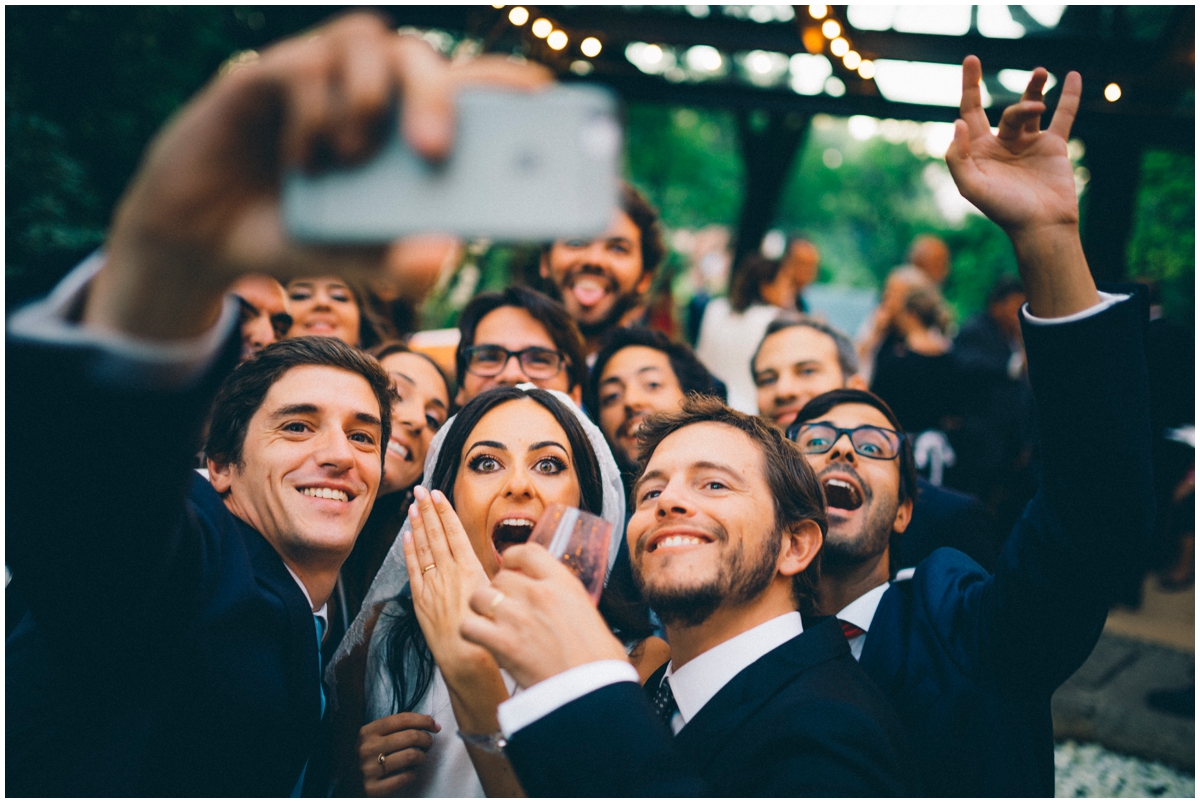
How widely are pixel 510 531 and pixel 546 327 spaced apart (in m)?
1.39

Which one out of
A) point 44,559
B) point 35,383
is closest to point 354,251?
point 35,383

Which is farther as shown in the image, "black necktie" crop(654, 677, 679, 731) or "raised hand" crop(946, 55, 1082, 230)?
"black necktie" crop(654, 677, 679, 731)

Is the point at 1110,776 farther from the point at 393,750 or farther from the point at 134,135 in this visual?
the point at 134,135

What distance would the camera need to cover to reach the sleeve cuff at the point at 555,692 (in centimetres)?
138

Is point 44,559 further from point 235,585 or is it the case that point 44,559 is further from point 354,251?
point 354,251

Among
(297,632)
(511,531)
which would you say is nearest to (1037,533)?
(511,531)

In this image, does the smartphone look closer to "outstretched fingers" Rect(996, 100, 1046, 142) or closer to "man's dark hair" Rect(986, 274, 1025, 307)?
"outstretched fingers" Rect(996, 100, 1046, 142)

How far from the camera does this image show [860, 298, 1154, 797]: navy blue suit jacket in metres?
1.52

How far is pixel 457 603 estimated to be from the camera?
177 centimetres

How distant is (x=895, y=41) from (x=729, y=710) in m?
4.64

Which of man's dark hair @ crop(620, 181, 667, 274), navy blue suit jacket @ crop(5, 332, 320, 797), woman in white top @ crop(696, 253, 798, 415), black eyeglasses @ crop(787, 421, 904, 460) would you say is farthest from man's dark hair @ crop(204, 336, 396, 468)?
woman in white top @ crop(696, 253, 798, 415)

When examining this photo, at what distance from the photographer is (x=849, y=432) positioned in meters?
2.82

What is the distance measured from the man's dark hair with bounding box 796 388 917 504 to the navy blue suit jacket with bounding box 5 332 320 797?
1.97 meters

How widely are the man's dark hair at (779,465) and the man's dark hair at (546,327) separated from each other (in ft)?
3.73
